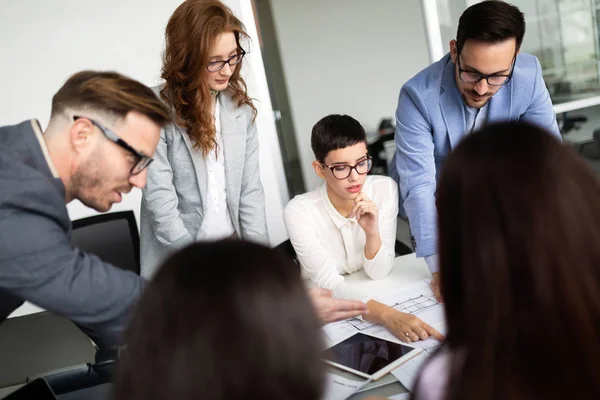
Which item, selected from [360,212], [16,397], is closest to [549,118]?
[360,212]

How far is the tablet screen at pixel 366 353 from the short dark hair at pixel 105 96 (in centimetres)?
67

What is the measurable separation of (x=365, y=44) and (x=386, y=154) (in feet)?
3.29

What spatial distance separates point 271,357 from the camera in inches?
23.5

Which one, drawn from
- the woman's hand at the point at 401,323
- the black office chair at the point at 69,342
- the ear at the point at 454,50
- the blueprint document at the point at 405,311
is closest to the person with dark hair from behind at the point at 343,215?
the blueprint document at the point at 405,311

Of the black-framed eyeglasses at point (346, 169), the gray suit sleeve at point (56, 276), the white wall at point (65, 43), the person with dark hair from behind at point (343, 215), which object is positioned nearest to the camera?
the gray suit sleeve at point (56, 276)

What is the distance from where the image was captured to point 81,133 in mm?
1190

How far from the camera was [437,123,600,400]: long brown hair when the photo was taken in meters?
0.70

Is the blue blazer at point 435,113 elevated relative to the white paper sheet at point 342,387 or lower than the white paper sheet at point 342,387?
elevated

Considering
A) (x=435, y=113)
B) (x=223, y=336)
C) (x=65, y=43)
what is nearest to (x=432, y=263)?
(x=435, y=113)

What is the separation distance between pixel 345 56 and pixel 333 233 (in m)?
3.05

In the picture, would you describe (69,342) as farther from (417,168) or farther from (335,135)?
(417,168)

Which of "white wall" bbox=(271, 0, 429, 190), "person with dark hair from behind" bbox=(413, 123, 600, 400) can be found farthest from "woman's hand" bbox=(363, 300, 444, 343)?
"white wall" bbox=(271, 0, 429, 190)

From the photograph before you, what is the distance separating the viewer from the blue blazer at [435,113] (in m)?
1.80

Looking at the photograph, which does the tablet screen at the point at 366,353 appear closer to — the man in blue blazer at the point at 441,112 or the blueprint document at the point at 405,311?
the blueprint document at the point at 405,311
